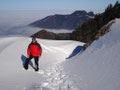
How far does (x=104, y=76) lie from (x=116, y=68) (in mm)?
620

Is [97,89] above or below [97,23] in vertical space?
below

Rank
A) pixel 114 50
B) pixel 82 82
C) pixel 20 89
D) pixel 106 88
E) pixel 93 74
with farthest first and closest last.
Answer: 1. pixel 114 50
2. pixel 93 74
3. pixel 82 82
4. pixel 20 89
5. pixel 106 88

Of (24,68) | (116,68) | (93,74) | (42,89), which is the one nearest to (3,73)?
(24,68)

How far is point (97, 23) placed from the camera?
76.1 metres

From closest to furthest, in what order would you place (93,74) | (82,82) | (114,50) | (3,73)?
(82,82) → (93,74) → (114,50) → (3,73)

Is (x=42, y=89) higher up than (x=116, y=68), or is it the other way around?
(x=116, y=68)

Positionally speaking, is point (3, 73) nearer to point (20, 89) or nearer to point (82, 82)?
point (20, 89)

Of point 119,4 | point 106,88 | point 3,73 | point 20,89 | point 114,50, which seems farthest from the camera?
point 119,4

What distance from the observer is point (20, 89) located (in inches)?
209

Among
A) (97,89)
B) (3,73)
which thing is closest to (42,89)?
(97,89)

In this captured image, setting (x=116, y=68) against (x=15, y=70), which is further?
(x=15, y=70)

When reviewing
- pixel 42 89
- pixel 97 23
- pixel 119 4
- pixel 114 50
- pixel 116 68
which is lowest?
pixel 42 89

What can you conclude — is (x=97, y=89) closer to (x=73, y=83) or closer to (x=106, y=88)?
(x=106, y=88)

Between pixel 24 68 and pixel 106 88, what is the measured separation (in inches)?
226
